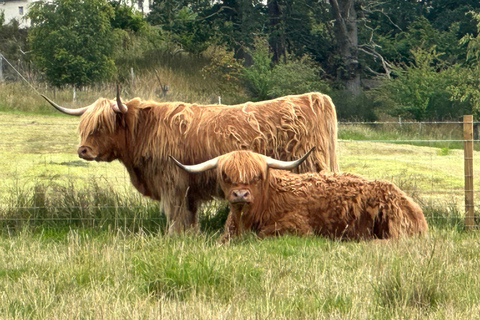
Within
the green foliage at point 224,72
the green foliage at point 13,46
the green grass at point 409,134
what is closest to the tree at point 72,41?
the green foliage at point 13,46

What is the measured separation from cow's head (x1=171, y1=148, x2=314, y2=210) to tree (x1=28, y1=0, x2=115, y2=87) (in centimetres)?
2273

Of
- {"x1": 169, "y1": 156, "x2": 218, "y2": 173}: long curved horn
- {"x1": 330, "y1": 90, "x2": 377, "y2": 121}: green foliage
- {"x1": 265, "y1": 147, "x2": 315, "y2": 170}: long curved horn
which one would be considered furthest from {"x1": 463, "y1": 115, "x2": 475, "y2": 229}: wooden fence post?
{"x1": 330, "y1": 90, "x2": 377, "y2": 121}: green foliage

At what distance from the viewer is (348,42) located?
36.5m

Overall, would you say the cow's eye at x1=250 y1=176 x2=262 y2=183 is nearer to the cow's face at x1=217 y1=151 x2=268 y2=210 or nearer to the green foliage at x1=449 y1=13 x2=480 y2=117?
the cow's face at x1=217 y1=151 x2=268 y2=210

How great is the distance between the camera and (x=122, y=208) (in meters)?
8.63

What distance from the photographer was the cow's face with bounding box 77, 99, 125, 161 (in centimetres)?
838

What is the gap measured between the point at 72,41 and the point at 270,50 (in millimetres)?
11646

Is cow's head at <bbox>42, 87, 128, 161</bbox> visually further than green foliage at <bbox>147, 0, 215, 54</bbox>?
No

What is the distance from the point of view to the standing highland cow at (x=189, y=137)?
8227 millimetres

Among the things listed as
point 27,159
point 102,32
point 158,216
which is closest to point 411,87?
point 102,32

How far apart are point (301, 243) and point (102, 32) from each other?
24957mm

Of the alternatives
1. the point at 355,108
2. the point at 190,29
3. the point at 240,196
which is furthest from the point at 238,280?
the point at 190,29

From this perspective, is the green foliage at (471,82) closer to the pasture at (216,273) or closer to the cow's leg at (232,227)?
the pasture at (216,273)

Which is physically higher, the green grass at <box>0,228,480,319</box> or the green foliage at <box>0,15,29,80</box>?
the green foliage at <box>0,15,29,80</box>
